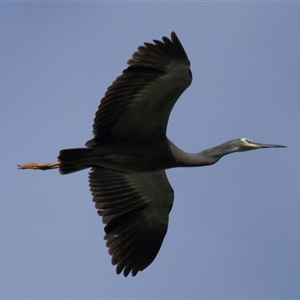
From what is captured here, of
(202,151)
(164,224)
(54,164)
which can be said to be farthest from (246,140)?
(54,164)

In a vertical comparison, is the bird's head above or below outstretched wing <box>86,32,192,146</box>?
below

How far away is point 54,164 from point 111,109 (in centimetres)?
178

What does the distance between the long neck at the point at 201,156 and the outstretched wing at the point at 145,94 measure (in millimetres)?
381

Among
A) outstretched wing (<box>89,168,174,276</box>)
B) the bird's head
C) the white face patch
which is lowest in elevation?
outstretched wing (<box>89,168,174,276</box>)

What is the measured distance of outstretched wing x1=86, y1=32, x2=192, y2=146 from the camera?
13359 mm

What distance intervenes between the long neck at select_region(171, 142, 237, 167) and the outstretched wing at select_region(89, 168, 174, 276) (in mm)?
915

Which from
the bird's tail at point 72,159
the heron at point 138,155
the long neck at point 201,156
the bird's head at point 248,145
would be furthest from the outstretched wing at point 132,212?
the bird's head at point 248,145

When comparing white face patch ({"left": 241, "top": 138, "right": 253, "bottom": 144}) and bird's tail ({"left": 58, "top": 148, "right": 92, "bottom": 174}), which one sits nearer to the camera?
bird's tail ({"left": 58, "top": 148, "right": 92, "bottom": 174})

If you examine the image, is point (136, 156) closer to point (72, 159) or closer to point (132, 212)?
point (72, 159)

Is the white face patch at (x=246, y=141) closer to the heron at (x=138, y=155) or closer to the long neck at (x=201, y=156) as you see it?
the heron at (x=138, y=155)

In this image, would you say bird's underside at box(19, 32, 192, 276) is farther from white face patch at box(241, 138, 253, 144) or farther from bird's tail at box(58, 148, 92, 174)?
white face patch at box(241, 138, 253, 144)

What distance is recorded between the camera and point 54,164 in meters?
15.1

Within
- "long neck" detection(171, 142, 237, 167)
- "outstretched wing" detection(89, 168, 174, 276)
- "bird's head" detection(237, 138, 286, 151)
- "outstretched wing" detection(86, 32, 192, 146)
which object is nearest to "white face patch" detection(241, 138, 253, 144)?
"bird's head" detection(237, 138, 286, 151)

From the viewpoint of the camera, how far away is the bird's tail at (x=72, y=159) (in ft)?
45.2
